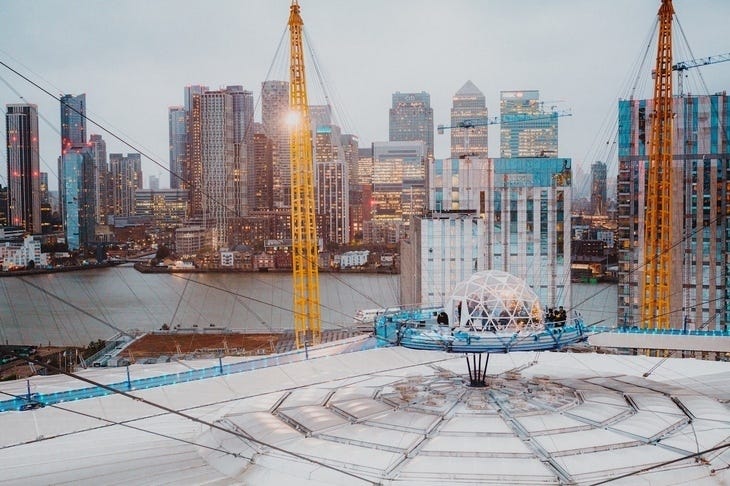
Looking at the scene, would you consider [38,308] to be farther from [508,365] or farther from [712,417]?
[712,417]

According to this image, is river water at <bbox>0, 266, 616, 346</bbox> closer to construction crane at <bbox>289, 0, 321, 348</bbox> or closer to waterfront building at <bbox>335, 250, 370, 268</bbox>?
waterfront building at <bbox>335, 250, 370, 268</bbox>

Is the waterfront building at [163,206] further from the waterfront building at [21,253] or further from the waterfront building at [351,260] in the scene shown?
the waterfront building at [21,253]

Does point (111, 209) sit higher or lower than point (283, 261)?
higher

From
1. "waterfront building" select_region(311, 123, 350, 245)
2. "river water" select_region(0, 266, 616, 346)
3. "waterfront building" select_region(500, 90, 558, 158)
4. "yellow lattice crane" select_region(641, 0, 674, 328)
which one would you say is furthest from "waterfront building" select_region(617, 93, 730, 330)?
"waterfront building" select_region(500, 90, 558, 158)

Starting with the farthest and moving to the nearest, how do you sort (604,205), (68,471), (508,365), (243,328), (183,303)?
(604,205), (183,303), (243,328), (508,365), (68,471)

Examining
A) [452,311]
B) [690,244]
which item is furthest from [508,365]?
[690,244]

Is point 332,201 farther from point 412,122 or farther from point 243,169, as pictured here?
point 412,122

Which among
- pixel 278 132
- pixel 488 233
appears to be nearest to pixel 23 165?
pixel 488 233

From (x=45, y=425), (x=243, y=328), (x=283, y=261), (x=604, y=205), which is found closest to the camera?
(x=45, y=425)
